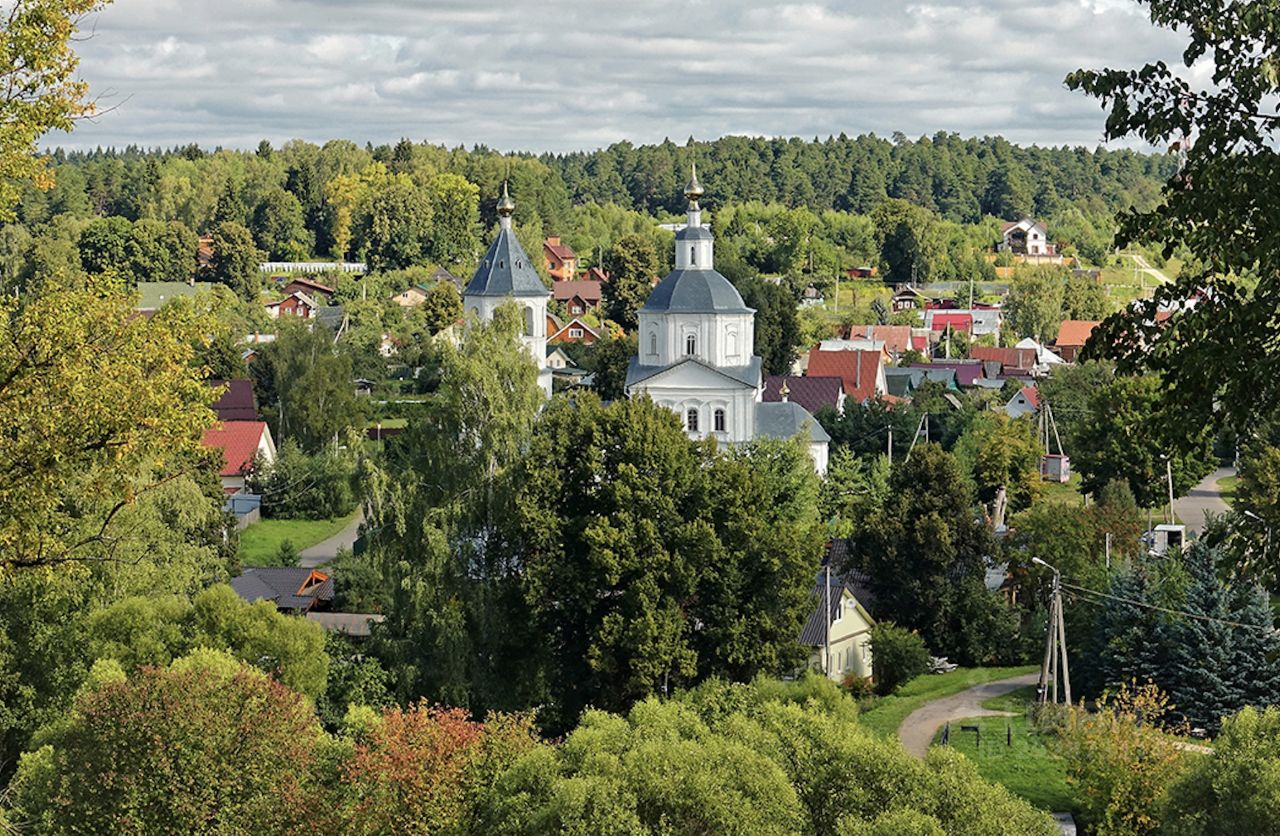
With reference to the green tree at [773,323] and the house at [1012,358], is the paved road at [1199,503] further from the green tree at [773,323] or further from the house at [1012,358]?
the house at [1012,358]

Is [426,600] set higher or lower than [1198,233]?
lower

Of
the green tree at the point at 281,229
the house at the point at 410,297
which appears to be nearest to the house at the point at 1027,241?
the green tree at the point at 281,229

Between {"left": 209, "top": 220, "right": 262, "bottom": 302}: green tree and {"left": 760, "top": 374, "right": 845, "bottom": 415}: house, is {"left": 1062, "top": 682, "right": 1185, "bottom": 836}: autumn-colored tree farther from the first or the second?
{"left": 209, "top": 220, "right": 262, "bottom": 302}: green tree

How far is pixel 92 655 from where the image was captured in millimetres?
24359

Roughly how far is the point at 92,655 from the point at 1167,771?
14889mm

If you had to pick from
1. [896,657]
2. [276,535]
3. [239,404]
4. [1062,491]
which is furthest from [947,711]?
[239,404]

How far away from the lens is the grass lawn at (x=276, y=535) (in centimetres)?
4022

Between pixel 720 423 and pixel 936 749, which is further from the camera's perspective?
pixel 720 423

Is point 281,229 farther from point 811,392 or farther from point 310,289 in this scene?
point 811,392

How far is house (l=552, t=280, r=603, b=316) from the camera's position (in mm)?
87875

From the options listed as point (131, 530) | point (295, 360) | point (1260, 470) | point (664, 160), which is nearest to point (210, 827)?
point (131, 530)

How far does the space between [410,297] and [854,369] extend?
3057 cm

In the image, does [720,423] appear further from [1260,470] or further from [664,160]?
[664,160]

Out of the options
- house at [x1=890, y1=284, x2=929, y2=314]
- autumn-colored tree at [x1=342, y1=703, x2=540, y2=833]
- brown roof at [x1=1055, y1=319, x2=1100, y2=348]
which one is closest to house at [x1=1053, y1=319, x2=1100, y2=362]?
brown roof at [x1=1055, y1=319, x2=1100, y2=348]
